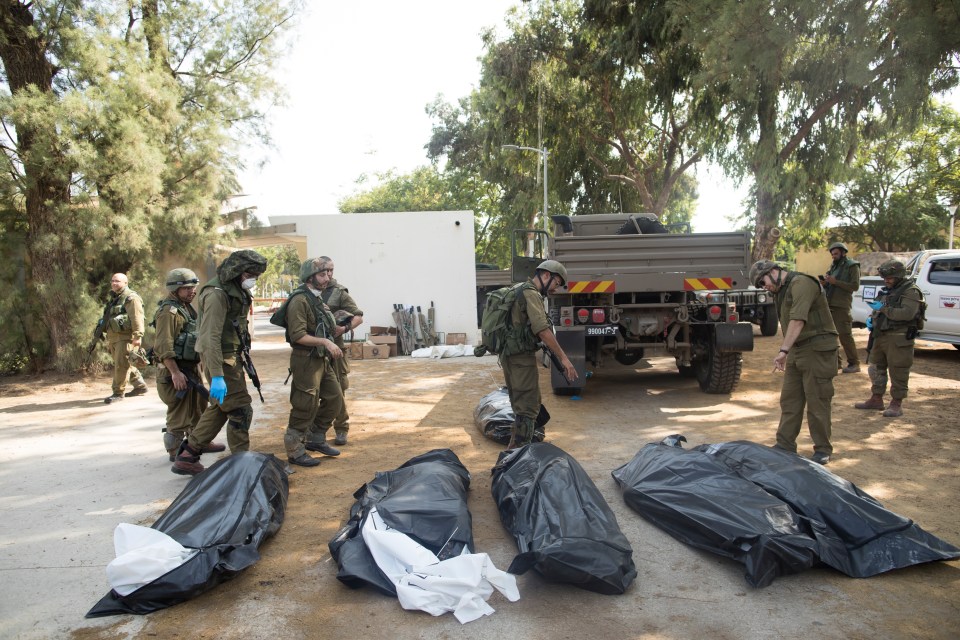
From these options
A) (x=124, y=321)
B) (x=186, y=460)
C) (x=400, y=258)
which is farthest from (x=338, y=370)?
(x=400, y=258)

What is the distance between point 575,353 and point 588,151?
40.1 ft

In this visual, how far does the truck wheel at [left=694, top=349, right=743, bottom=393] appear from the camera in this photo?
7.19 meters

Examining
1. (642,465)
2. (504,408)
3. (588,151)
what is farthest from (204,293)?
(588,151)

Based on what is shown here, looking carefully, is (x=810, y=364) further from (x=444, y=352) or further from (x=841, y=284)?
(x=444, y=352)

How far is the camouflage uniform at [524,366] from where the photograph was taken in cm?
474

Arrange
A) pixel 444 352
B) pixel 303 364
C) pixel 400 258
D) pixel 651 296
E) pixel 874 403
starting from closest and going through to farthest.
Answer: pixel 303 364 < pixel 874 403 < pixel 651 296 < pixel 444 352 < pixel 400 258

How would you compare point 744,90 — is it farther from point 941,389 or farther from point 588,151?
point 588,151

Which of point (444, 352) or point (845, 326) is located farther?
point (444, 352)

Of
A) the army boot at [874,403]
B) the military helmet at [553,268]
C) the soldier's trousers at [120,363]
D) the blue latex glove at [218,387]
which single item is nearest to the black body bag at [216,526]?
the blue latex glove at [218,387]

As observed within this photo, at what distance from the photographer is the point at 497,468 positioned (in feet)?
13.2

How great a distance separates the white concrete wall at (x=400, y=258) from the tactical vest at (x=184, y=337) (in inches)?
355

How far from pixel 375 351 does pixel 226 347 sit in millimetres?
8096

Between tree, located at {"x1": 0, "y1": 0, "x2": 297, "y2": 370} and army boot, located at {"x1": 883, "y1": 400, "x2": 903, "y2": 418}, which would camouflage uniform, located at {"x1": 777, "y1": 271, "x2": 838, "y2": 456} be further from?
tree, located at {"x1": 0, "y1": 0, "x2": 297, "y2": 370}

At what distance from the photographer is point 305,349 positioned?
4867 mm
